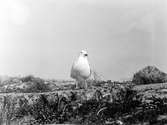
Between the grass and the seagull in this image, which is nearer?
the grass

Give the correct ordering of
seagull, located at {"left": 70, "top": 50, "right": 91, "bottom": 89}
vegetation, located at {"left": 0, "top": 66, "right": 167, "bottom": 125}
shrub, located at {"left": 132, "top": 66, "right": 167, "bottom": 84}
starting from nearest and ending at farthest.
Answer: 1. vegetation, located at {"left": 0, "top": 66, "right": 167, "bottom": 125}
2. seagull, located at {"left": 70, "top": 50, "right": 91, "bottom": 89}
3. shrub, located at {"left": 132, "top": 66, "right": 167, "bottom": 84}

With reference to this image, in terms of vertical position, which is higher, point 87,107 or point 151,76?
point 151,76

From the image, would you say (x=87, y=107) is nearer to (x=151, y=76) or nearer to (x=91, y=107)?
(x=91, y=107)

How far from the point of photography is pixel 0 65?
535 inches

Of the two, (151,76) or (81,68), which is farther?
(151,76)

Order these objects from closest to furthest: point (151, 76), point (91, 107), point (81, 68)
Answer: point (91, 107), point (81, 68), point (151, 76)

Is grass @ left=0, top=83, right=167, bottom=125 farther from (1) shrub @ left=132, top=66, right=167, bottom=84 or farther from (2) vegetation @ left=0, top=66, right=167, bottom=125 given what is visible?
(1) shrub @ left=132, top=66, right=167, bottom=84

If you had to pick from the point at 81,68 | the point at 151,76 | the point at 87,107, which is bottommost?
the point at 87,107

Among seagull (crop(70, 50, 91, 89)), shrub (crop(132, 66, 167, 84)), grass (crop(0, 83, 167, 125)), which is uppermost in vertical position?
seagull (crop(70, 50, 91, 89))

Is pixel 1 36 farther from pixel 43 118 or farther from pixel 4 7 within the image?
pixel 43 118

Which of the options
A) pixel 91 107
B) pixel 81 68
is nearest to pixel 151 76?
pixel 81 68

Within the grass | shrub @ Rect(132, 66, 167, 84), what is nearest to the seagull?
the grass

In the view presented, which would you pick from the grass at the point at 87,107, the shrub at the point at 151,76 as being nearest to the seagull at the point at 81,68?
the grass at the point at 87,107

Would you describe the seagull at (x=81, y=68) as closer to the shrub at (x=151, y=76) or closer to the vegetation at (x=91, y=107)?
the vegetation at (x=91, y=107)
